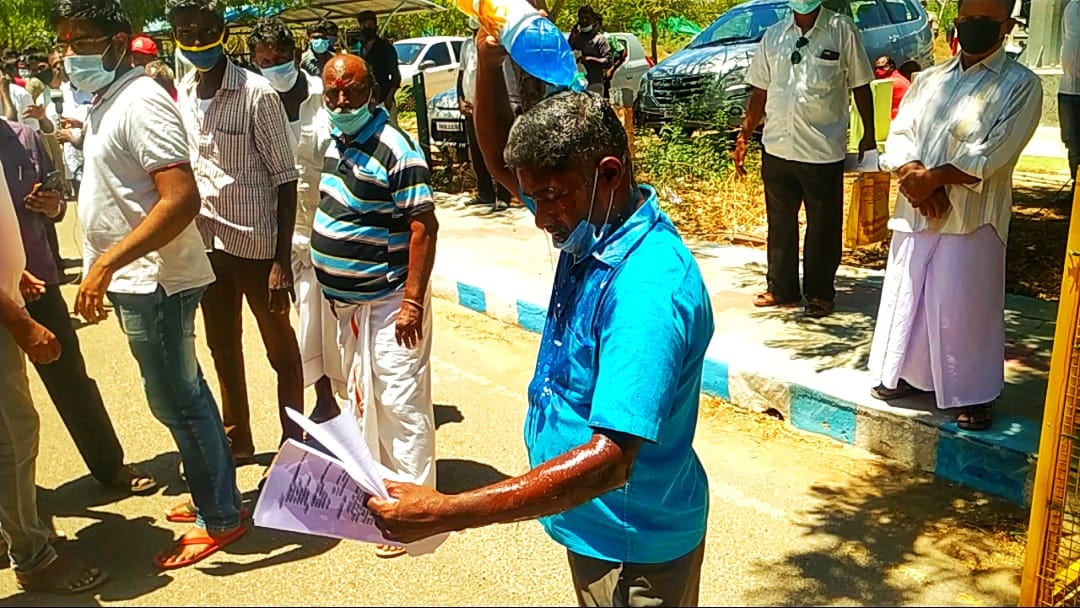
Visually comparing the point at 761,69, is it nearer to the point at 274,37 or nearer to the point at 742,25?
the point at 274,37

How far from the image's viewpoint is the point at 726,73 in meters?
11.7

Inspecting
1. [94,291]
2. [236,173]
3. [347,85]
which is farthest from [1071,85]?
[94,291]

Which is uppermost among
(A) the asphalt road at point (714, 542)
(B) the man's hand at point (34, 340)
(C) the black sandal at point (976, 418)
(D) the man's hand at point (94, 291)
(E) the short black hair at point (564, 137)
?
(E) the short black hair at point (564, 137)

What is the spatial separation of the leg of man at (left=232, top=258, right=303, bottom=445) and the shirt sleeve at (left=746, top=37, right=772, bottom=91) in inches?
125

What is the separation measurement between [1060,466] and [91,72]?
326cm

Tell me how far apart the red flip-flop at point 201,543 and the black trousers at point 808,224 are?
351 centimetres

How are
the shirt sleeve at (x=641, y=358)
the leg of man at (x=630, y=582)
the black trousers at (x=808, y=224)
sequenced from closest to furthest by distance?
the shirt sleeve at (x=641, y=358), the leg of man at (x=630, y=582), the black trousers at (x=808, y=224)

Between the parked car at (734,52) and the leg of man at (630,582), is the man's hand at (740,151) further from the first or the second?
the parked car at (734,52)

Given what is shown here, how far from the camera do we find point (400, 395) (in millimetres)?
3463

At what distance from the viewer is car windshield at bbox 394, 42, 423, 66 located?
16.8m

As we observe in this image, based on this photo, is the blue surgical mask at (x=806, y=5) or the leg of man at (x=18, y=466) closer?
the leg of man at (x=18, y=466)

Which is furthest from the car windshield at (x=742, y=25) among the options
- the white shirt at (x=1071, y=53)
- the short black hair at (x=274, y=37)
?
the short black hair at (x=274, y=37)

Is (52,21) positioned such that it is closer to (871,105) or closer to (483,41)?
(483,41)

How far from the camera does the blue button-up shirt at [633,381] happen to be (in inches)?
63.8
